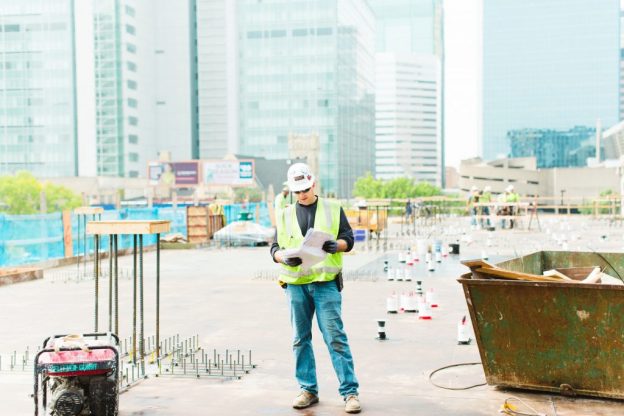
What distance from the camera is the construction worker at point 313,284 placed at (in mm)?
6160

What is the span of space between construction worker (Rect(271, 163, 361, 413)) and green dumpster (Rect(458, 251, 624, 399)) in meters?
1.21

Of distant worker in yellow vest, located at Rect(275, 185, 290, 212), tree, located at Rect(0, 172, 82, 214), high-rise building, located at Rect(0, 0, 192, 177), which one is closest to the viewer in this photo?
distant worker in yellow vest, located at Rect(275, 185, 290, 212)

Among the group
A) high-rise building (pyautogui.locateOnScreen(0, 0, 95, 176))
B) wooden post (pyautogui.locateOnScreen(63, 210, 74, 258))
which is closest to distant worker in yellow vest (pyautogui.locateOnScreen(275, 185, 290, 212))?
wooden post (pyautogui.locateOnScreen(63, 210, 74, 258))

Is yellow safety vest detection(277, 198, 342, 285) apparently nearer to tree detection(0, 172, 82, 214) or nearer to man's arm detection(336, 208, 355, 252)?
man's arm detection(336, 208, 355, 252)

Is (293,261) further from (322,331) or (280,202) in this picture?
(280,202)

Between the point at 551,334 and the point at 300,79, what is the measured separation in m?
134

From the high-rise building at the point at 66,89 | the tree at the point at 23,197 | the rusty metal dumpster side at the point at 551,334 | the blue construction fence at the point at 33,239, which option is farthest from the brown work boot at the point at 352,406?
the high-rise building at the point at 66,89

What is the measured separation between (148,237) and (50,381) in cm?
2258

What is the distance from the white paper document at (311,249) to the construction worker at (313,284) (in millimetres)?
42

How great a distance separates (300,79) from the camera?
138 meters

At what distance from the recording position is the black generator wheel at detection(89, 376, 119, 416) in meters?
5.58

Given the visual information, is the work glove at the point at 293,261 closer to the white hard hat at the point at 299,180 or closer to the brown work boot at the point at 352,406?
the white hard hat at the point at 299,180

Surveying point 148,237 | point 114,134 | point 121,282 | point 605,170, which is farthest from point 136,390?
point 605,170

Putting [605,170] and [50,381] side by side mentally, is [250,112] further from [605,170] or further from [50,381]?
[50,381]
